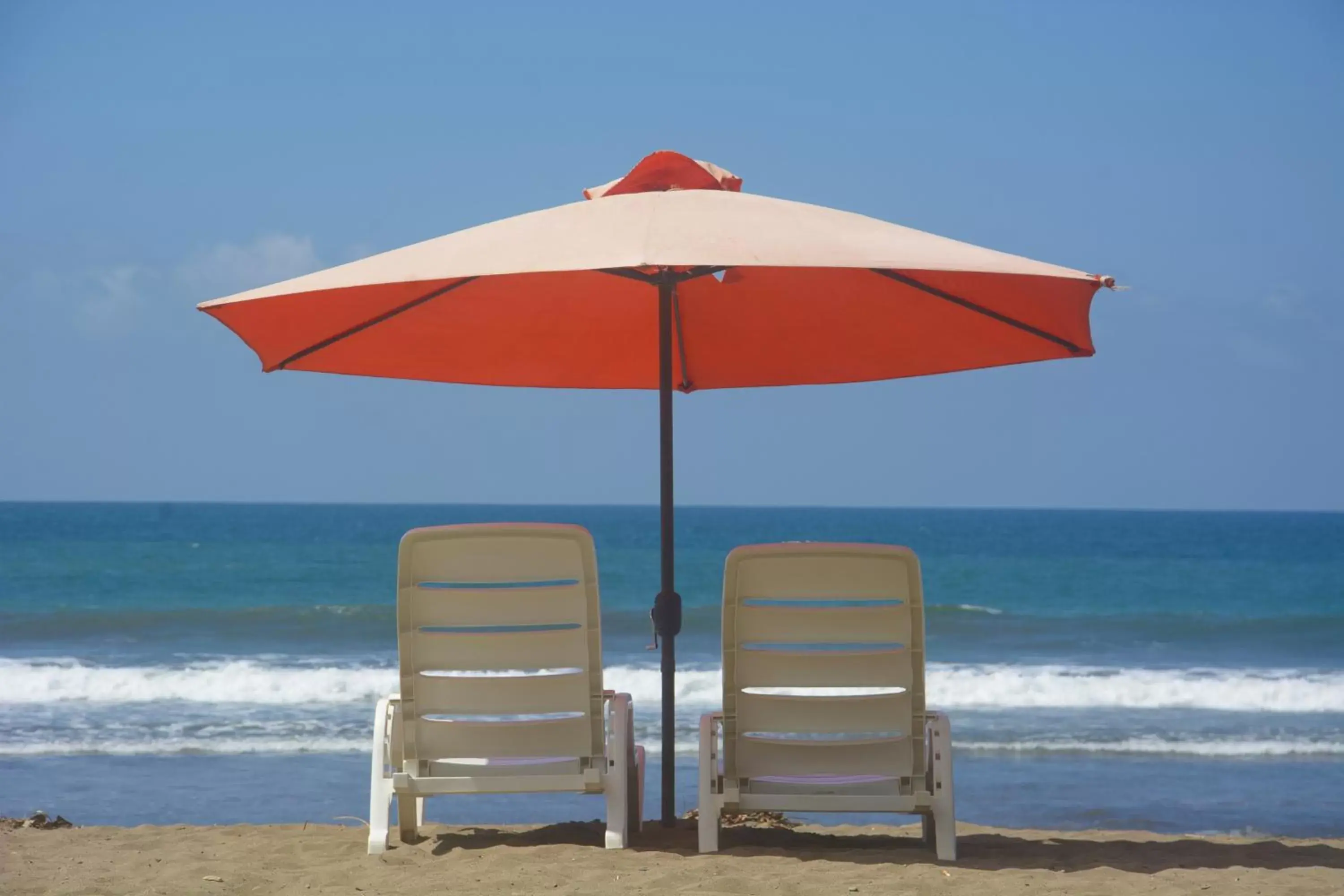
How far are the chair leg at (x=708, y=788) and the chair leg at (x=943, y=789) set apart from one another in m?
0.62

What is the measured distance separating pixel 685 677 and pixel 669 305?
7.58m

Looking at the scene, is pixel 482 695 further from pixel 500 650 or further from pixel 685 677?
pixel 685 677

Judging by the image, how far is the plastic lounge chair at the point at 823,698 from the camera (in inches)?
148

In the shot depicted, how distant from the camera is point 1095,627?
1753cm

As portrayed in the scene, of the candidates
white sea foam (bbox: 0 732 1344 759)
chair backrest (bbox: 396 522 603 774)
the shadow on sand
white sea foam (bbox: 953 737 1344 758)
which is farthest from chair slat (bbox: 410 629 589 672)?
white sea foam (bbox: 953 737 1344 758)

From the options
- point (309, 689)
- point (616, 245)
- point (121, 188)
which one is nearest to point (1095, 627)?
point (309, 689)

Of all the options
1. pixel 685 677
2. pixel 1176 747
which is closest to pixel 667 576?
pixel 1176 747

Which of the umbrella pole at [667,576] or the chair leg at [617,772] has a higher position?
the umbrella pole at [667,576]

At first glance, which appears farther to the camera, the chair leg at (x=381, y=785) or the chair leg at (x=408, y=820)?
the chair leg at (x=408, y=820)

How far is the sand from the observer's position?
3.59 metres

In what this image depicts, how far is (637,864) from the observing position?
12.4 feet

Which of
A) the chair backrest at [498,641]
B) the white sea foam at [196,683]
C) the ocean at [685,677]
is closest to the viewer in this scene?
the chair backrest at [498,641]

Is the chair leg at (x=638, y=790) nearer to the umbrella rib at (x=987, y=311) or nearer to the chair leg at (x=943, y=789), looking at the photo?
the chair leg at (x=943, y=789)

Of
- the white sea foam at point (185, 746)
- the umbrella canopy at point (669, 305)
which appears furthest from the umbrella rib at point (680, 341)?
the white sea foam at point (185, 746)
